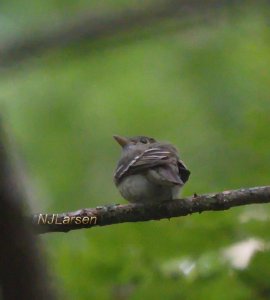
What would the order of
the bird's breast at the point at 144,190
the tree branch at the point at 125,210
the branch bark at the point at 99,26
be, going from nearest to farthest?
the branch bark at the point at 99,26
the tree branch at the point at 125,210
the bird's breast at the point at 144,190

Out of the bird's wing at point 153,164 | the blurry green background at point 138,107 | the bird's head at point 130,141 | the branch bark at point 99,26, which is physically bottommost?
the blurry green background at point 138,107

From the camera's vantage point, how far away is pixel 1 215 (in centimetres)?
73

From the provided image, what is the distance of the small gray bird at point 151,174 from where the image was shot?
3133mm

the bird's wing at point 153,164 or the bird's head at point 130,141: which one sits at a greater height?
the bird's wing at point 153,164

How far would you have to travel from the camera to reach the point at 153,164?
3.53m

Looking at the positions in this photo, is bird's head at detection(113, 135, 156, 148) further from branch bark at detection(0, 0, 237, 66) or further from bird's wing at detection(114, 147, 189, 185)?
branch bark at detection(0, 0, 237, 66)

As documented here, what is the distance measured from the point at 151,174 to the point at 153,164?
0.09m

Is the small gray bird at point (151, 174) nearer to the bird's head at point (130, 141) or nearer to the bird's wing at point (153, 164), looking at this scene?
the bird's wing at point (153, 164)

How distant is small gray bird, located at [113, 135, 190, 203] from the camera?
3.13m

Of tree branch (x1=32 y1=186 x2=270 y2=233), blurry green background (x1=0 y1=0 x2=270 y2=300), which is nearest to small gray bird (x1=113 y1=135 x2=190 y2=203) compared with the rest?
blurry green background (x1=0 y1=0 x2=270 y2=300)

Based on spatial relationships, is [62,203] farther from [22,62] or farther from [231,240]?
[22,62]

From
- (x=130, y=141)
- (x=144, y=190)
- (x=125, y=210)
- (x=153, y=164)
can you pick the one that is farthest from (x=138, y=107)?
(x=125, y=210)

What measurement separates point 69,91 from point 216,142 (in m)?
2.08

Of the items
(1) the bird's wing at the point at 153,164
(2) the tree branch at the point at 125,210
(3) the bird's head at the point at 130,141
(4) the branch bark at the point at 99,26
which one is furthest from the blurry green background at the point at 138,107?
(4) the branch bark at the point at 99,26
